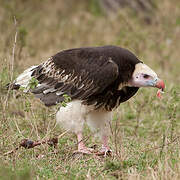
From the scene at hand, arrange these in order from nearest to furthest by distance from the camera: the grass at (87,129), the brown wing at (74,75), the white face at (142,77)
→ the grass at (87,129), the brown wing at (74,75), the white face at (142,77)

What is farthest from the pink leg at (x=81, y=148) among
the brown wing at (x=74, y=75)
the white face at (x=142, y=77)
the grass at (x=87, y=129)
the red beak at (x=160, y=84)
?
the red beak at (x=160, y=84)

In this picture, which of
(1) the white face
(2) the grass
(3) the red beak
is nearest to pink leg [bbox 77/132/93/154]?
(2) the grass

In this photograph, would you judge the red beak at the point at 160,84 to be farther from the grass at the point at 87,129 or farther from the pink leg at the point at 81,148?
the pink leg at the point at 81,148

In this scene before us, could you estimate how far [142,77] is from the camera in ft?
16.7

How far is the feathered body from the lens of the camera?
502 centimetres

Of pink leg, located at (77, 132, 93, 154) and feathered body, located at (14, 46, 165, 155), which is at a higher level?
feathered body, located at (14, 46, 165, 155)

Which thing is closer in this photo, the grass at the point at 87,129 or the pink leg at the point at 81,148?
the grass at the point at 87,129

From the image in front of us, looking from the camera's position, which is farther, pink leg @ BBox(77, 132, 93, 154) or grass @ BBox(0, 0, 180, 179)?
pink leg @ BBox(77, 132, 93, 154)

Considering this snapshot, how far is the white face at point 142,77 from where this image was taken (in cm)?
509

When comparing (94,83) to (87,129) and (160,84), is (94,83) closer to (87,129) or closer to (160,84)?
(160,84)

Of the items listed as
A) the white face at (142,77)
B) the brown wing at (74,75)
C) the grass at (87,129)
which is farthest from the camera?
the white face at (142,77)

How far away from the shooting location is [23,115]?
6859 mm

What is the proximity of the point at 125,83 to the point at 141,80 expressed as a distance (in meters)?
0.18

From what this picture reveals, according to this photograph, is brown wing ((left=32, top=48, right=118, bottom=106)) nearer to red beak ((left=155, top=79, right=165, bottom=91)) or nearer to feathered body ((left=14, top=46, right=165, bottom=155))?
feathered body ((left=14, top=46, right=165, bottom=155))
